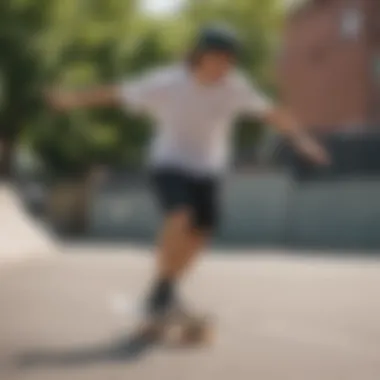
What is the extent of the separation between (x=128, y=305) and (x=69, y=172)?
2676 centimetres

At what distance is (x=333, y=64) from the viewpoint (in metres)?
53.5

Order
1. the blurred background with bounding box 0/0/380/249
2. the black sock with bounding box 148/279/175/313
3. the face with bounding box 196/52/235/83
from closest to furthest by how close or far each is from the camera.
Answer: the face with bounding box 196/52/235/83, the black sock with bounding box 148/279/175/313, the blurred background with bounding box 0/0/380/249

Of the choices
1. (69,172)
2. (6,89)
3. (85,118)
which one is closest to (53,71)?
(6,89)

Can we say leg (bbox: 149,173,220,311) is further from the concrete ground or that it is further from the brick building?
the brick building

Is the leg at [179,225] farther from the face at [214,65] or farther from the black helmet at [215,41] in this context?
the black helmet at [215,41]

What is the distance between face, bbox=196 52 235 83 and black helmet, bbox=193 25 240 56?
34 mm

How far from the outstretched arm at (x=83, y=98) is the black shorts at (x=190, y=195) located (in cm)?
48

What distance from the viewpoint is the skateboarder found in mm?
5191

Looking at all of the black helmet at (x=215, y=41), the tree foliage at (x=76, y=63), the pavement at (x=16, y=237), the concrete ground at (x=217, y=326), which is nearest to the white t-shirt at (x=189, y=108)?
the black helmet at (x=215, y=41)

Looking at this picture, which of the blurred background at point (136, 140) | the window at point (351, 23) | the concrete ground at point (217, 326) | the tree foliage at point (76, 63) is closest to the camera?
the concrete ground at point (217, 326)

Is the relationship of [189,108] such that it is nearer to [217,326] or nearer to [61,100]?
[61,100]

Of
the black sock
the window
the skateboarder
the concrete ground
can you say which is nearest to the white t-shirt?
the skateboarder

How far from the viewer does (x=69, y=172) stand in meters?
33.1

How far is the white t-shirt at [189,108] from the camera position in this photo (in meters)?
5.23
